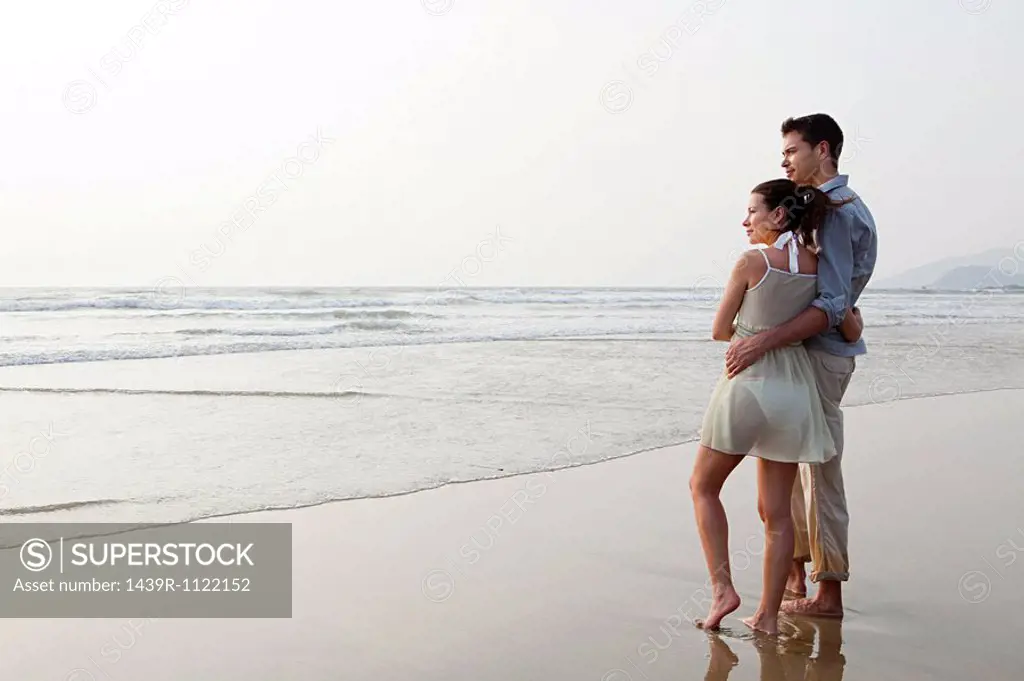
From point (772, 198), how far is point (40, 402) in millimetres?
7205

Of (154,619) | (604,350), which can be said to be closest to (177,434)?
(154,619)

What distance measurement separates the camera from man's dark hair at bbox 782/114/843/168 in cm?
346

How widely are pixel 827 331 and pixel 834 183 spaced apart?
20.7 inches

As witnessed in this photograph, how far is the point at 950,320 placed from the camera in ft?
67.6

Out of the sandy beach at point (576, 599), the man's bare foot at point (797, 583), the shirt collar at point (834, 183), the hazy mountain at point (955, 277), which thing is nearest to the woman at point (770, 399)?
the shirt collar at point (834, 183)

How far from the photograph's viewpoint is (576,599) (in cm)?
354

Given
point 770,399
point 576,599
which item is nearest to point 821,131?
point 770,399

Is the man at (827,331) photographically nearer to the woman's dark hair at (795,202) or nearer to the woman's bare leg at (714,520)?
the woman's dark hair at (795,202)

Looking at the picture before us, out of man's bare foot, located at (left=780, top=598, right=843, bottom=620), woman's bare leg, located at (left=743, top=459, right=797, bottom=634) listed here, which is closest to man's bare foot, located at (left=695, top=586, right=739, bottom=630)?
woman's bare leg, located at (left=743, top=459, right=797, bottom=634)

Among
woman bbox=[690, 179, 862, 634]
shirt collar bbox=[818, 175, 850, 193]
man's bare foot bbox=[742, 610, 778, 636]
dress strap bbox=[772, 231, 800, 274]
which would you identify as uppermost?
shirt collar bbox=[818, 175, 850, 193]

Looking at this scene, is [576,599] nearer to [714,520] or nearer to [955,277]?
[714,520]

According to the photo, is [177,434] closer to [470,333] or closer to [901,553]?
[901,553]

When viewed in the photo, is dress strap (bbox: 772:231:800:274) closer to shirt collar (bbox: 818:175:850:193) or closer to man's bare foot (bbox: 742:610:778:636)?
shirt collar (bbox: 818:175:850:193)

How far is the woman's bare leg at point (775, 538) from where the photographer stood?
129 inches
